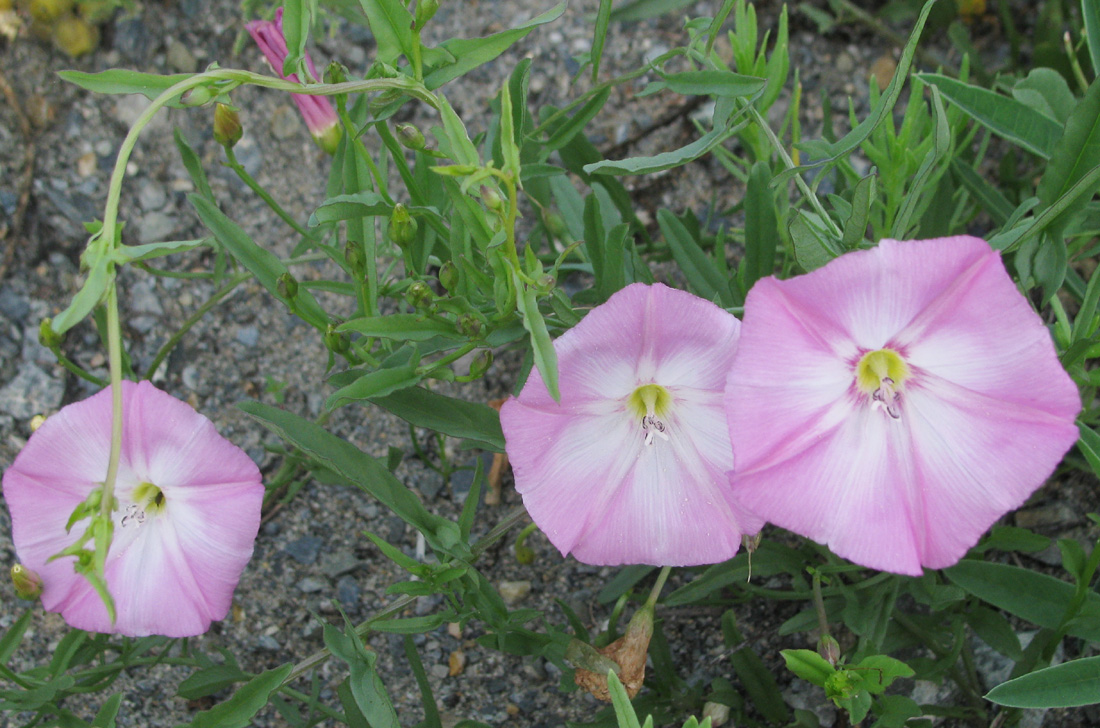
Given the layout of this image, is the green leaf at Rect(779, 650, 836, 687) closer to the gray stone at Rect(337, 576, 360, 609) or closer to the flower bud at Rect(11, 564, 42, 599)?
the gray stone at Rect(337, 576, 360, 609)

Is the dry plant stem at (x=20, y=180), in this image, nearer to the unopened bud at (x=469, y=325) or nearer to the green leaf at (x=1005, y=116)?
the unopened bud at (x=469, y=325)

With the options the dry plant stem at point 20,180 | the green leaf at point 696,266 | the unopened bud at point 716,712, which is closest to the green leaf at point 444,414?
the green leaf at point 696,266

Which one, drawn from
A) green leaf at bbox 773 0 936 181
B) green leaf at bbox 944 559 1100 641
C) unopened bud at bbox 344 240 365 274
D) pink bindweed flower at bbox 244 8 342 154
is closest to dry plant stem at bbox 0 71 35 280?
pink bindweed flower at bbox 244 8 342 154

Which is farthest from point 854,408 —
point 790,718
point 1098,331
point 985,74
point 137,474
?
point 985,74

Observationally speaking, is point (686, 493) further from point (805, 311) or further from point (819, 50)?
point (819, 50)

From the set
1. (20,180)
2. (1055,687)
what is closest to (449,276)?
(1055,687)
